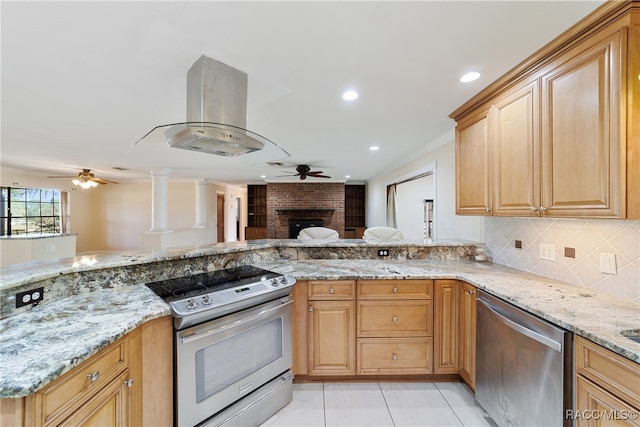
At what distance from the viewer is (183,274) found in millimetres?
2029

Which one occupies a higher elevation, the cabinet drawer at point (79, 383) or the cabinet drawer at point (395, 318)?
the cabinet drawer at point (79, 383)

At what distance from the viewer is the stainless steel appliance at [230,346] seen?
1.42 m

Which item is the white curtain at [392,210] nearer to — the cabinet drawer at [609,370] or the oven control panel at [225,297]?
the oven control panel at [225,297]

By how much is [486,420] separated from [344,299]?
3.90ft

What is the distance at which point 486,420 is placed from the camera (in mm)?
1761

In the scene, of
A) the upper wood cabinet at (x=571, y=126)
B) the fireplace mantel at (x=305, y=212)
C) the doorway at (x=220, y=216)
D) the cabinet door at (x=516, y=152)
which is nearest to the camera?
the upper wood cabinet at (x=571, y=126)

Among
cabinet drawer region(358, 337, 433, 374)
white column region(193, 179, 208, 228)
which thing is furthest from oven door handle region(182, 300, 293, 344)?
white column region(193, 179, 208, 228)

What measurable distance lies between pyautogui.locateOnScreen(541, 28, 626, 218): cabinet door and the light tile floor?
146 centimetres

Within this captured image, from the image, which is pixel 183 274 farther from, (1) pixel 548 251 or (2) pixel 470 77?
(1) pixel 548 251

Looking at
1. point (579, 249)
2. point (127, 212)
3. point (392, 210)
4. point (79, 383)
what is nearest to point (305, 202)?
point (392, 210)

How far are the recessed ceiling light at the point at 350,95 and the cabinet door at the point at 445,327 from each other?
63.6 inches

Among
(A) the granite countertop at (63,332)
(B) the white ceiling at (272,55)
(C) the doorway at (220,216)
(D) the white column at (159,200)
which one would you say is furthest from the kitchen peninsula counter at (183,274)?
(C) the doorway at (220,216)

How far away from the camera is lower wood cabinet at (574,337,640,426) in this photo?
94cm

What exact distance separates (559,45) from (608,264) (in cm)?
127
